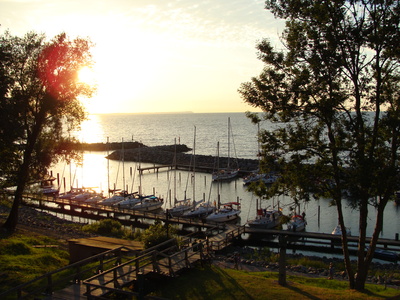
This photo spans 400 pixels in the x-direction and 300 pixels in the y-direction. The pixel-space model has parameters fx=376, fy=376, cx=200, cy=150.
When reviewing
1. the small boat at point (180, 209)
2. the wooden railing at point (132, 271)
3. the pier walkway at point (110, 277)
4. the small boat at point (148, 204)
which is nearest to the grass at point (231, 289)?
the wooden railing at point (132, 271)

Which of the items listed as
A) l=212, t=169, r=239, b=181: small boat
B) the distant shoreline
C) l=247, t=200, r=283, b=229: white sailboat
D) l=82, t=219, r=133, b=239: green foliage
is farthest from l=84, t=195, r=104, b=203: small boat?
l=247, t=200, r=283, b=229: white sailboat

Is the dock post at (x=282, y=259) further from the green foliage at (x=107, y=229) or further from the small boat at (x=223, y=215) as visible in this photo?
the small boat at (x=223, y=215)

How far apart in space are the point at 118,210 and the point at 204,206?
10540 millimetres

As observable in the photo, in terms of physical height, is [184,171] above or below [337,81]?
below

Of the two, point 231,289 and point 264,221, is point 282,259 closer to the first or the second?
point 231,289

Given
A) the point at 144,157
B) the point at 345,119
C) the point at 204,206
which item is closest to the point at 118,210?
the point at 204,206

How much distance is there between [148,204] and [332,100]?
39.6 metres

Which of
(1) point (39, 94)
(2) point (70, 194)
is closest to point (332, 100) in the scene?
(1) point (39, 94)

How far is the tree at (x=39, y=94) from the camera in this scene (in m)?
23.8

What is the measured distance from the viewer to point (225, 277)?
1430 centimetres

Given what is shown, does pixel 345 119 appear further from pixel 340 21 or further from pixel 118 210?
pixel 118 210

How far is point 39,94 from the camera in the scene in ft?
81.3

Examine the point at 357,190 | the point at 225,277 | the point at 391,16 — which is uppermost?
the point at 391,16

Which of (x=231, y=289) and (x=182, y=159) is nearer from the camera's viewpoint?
(x=231, y=289)
